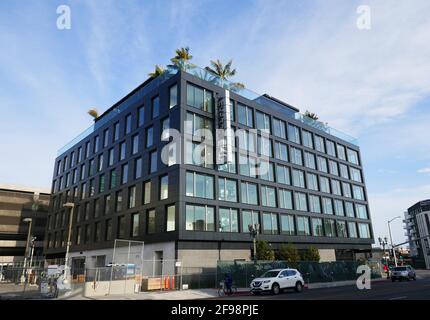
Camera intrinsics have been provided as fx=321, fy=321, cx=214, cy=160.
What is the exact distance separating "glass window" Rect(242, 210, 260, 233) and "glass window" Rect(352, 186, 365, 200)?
29.0m

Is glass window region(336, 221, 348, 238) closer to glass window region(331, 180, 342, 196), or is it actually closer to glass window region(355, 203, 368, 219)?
glass window region(331, 180, 342, 196)

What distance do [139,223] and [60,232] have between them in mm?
27680

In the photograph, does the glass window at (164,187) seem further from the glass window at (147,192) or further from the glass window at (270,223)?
the glass window at (270,223)

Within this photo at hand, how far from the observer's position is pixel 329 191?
5447 cm

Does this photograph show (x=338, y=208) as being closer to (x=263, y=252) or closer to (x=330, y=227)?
(x=330, y=227)

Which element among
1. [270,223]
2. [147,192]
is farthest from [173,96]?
[270,223]

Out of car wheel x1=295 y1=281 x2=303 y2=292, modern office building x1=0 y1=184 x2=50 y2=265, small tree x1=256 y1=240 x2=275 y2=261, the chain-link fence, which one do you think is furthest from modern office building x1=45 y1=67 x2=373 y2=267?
modern office building x1=0 y1=184 x2=50 y2=265

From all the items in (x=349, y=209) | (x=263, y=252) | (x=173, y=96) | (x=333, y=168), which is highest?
(x=173, y=96)

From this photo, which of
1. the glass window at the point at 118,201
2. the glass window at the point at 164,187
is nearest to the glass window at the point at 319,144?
the glass window at the point at 164,187

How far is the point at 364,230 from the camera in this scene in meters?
59.8

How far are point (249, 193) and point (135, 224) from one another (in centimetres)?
1446

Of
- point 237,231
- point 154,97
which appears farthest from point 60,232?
point 237,231

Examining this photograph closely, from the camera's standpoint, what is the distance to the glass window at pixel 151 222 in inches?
1391
